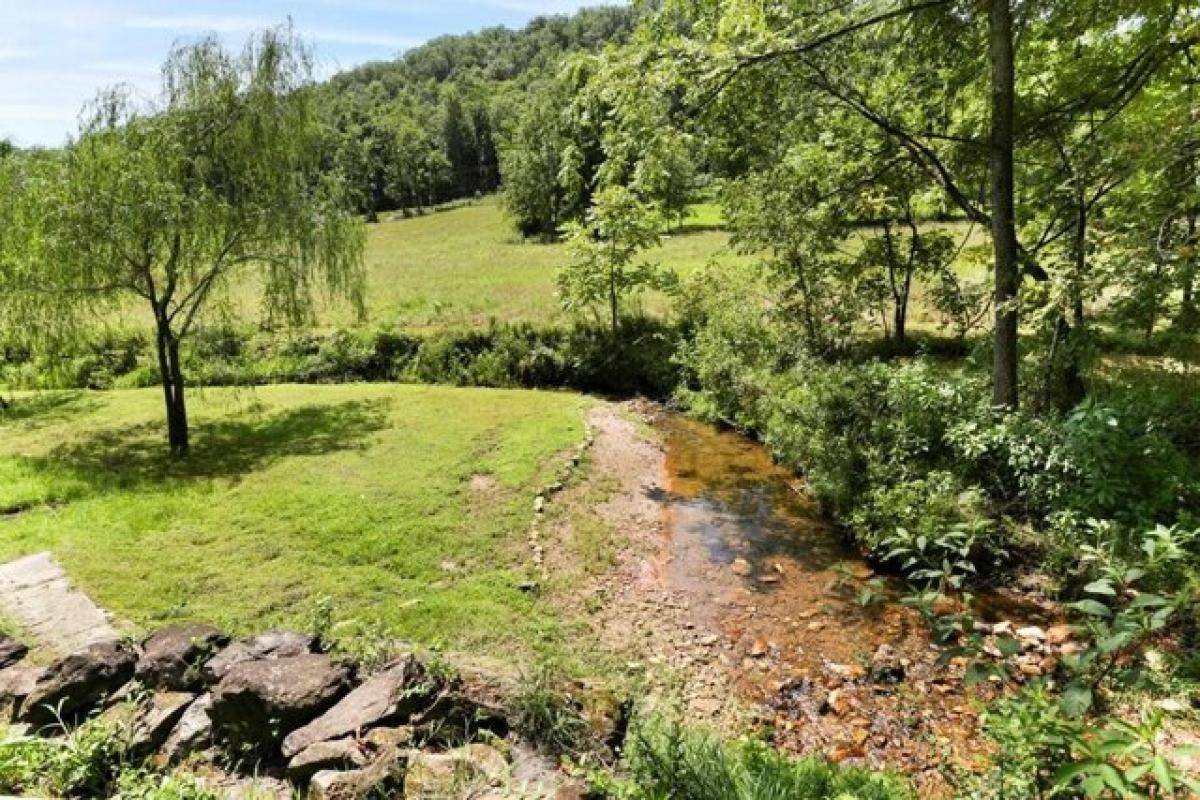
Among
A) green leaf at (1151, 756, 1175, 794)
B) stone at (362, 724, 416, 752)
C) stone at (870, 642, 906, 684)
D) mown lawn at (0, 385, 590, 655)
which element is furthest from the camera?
mown lawn at (0, 385, 590, 655)

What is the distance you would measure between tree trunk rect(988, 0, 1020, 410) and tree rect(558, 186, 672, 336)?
8.45 meters

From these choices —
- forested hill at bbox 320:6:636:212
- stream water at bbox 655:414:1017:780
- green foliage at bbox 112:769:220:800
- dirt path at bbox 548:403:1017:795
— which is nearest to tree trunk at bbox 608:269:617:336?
stream water at bbox 655:414:1017:780

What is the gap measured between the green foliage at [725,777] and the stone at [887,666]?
79.9 inches

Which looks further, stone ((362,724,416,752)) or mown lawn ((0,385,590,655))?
mown lawn ((0,385,590,655))

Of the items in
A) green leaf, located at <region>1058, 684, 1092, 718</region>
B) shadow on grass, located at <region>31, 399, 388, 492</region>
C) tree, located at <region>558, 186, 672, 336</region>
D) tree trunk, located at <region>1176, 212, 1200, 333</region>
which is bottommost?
shadow on grass, located at <region>31, 399, 388, 492</region>

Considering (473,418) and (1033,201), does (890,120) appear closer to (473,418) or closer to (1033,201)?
(1033,201)

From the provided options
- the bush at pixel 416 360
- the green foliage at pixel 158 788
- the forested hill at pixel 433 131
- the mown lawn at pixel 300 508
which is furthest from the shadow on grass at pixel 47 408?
the forested hill at pixel 433 131

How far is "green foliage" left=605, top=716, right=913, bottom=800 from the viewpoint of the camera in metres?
3.27

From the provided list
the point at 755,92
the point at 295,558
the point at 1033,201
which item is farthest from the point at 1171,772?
the point at 1033,201

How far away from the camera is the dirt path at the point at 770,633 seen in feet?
17.3

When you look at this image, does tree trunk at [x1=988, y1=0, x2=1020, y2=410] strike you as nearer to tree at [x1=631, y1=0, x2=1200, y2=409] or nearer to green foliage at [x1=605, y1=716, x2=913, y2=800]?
tree at [x1=631, y1=0, x2=1200, y2=409]

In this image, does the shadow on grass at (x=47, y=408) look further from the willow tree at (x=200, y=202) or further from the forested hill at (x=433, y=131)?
the forested hill at (x=433, y=131)

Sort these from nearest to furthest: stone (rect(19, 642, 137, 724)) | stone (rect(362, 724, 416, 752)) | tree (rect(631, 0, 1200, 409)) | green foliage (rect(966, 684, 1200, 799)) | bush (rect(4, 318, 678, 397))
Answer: green foliage (rect(966, 684, 1200, 799)), stone (rect(362, 724, 416, 752)), stone (rect(19, 642, 137, 724)), tree (rect(631, 0, 1200, 409)), bush (rect(4, 318, 678, 397))

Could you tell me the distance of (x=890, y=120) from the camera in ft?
30.9
